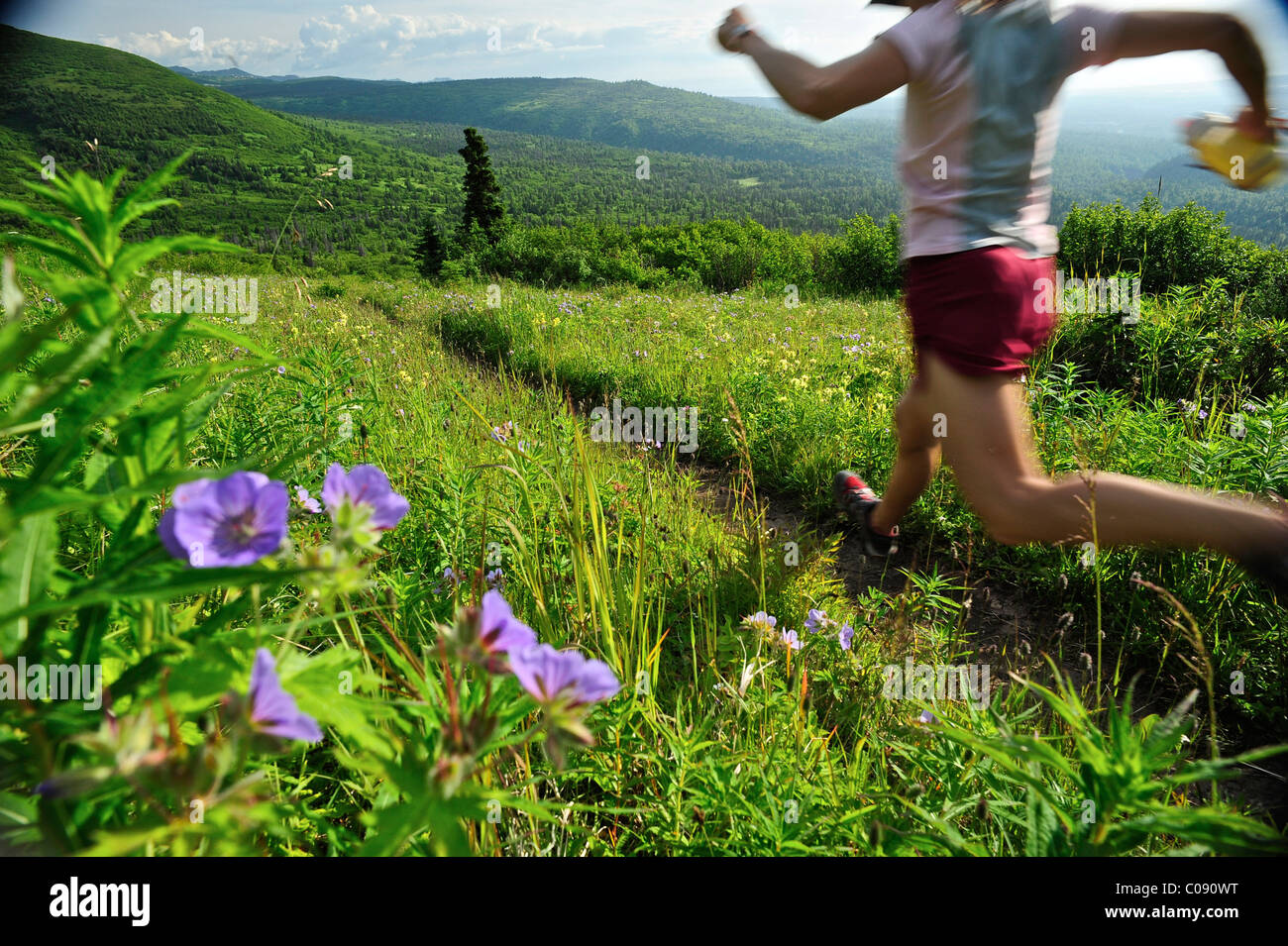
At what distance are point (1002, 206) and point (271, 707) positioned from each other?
203cm

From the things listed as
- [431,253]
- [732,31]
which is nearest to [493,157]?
[431,253]

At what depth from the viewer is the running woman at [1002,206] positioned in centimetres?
160

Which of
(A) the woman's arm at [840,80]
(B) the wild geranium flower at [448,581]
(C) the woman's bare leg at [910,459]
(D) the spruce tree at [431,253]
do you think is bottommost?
(B) the wild geranium flower at [448,581]

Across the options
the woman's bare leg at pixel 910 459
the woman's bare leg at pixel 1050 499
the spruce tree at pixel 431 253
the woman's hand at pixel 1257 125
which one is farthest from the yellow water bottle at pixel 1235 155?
the spruce tree at pixel 431 253

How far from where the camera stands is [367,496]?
2.32 feet

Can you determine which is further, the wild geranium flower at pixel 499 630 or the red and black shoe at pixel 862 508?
the red and black shoe at pixel 862 508

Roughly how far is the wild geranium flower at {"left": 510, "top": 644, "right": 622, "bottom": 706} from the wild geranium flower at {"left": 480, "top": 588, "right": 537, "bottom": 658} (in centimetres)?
2

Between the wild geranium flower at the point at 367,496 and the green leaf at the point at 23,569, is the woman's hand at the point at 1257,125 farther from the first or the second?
the green leaf at the point at 23,569

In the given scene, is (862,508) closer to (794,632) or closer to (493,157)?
(794,632)

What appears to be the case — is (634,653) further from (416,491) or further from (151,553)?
(416,491)

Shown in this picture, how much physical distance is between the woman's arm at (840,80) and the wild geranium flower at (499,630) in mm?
1642

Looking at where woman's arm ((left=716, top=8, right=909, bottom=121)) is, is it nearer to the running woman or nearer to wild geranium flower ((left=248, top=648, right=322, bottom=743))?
the running woman

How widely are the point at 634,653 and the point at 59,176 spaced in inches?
54.8

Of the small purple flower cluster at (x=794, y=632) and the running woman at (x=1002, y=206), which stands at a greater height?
the running woman at (x=1002, y=206)
